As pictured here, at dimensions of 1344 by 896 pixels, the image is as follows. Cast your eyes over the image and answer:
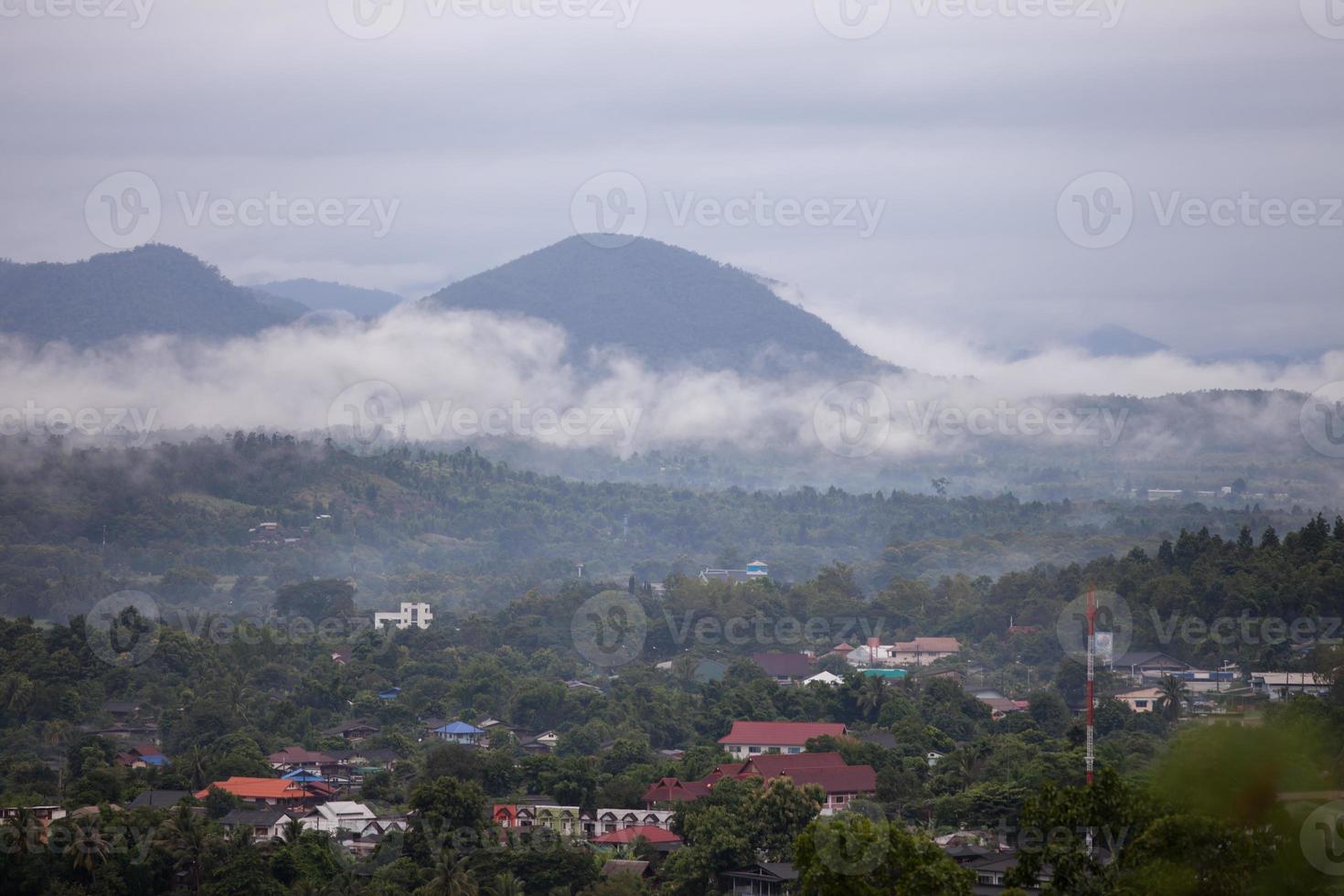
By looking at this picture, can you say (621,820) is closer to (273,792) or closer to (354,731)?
(273,792)

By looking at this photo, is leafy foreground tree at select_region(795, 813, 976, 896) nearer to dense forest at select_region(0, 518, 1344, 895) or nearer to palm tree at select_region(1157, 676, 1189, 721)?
dense forest at select_region(0, 518, 1344, 895)

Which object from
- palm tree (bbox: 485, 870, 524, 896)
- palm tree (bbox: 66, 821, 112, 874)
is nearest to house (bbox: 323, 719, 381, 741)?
palm tree (bbox: 66, 821, 112, 874)

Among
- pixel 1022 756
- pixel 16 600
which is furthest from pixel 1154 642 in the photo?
pixel 16 600

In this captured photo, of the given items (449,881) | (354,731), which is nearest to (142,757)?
(354,731)

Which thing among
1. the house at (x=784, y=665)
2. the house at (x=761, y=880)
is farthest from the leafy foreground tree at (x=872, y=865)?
the house at (x=784, y=665)

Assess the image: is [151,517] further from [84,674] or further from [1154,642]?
[1154,642]

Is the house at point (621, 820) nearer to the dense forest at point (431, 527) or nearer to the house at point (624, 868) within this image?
the house at point (624, 868)
